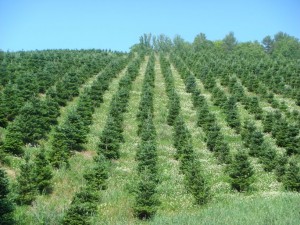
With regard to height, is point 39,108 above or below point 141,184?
above

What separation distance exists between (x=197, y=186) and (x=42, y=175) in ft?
30.4

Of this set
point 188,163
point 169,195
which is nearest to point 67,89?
point 188,163

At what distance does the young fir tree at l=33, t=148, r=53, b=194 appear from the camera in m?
22.6

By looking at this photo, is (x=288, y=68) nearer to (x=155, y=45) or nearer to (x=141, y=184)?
(x=141, y=184)

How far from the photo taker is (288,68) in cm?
8044

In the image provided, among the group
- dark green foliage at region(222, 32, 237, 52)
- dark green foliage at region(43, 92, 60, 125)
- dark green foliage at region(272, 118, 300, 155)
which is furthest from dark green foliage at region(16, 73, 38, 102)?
dark green foliage at region(222, 32, 237, 52)

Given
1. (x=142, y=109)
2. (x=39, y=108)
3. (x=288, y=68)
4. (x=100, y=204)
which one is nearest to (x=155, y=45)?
(x=288, y=68)

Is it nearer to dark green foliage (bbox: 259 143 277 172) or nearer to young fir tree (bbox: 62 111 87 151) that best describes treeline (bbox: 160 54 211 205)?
dark green foliage (bbox: 259 143 277 172)

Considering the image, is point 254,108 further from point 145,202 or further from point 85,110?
point 145,202

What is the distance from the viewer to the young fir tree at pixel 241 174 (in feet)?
83.9

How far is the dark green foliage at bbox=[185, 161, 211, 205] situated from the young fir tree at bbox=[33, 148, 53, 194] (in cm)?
853

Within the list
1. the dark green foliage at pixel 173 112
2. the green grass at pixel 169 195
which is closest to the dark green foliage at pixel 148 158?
the green grass at pixel 169 195

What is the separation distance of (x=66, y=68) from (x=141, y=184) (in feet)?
186

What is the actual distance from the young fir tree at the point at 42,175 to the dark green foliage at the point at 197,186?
8.53m
